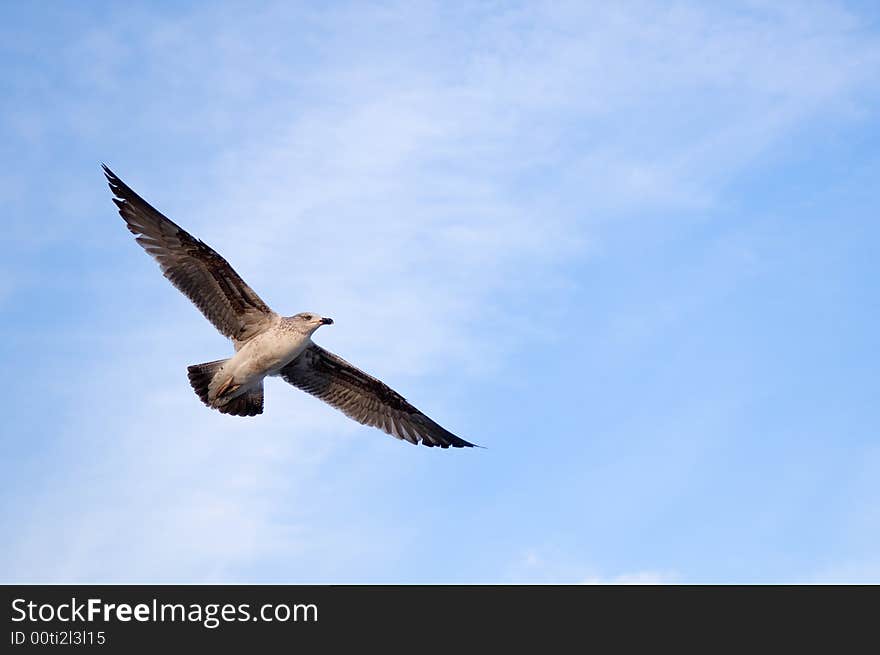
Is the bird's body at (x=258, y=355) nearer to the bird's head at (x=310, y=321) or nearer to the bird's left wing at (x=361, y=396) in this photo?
the bird's head at (x=310, y=321)

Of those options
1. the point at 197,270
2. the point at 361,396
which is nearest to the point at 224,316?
the point at 197,270

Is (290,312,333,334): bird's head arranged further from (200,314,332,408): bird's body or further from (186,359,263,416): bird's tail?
(186,359,263,416): bird's tail

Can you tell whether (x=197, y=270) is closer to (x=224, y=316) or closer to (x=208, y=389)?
(x=224, y=316)

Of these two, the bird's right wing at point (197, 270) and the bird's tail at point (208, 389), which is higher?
the bird's right wing at point (197, 270)

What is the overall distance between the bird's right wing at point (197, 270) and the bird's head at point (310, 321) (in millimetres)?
641

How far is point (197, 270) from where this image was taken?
2269 cm

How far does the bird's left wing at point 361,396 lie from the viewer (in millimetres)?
24875

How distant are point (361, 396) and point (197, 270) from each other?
17.0 ft

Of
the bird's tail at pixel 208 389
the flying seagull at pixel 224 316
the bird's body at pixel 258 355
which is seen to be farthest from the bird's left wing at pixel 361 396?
the bird's tail at pixel 208 389

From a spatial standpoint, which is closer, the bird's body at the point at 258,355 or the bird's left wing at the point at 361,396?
the bird's body at the point at 258,355
